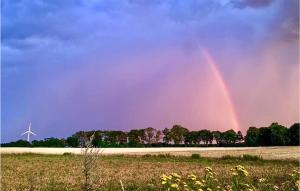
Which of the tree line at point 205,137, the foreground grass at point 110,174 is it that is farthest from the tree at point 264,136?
the foreground grass at point 110,174

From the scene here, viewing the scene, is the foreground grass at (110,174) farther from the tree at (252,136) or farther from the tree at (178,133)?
the tree at (178,133)

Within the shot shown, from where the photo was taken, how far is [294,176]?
1320 cm

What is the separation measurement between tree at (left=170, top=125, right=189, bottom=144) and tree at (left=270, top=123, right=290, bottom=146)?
107 ft

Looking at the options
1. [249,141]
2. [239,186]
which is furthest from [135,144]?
[239,186]

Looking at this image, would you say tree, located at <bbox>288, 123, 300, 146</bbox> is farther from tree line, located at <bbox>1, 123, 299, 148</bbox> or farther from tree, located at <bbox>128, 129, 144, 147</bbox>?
tree, located at <bbox>128, 129, 144, 147</bbox>

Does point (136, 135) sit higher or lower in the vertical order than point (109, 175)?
higher

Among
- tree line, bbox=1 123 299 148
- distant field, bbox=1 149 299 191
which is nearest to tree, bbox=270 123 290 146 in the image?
tree line, bbox=1 123 299 148

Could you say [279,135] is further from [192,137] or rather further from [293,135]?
[192,137]

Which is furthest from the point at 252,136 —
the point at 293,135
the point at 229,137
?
the point at 293,135

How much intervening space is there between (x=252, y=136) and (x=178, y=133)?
25.9 meters

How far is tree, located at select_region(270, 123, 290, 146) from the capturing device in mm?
153875

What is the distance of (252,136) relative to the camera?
543 feet

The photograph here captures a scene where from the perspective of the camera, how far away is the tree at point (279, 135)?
153875 mm

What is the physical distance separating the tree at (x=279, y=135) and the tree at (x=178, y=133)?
32575 mm
